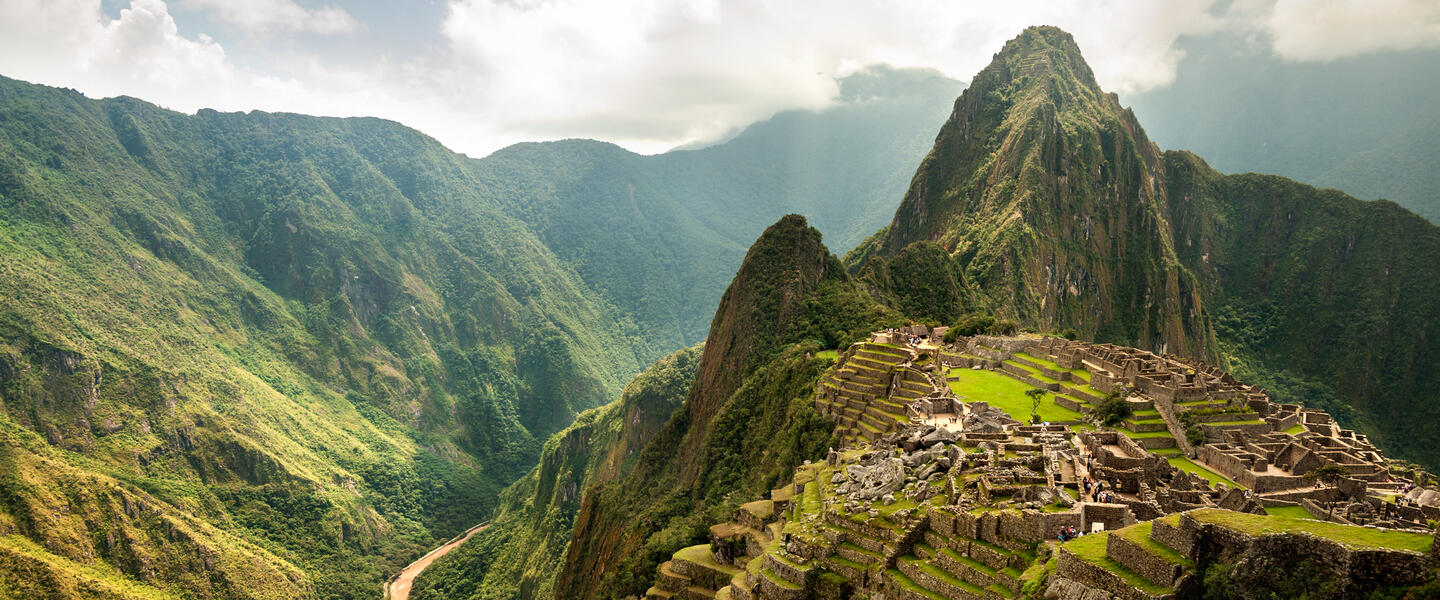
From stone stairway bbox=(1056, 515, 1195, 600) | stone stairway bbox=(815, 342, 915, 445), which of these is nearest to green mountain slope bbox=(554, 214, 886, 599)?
stone stairway bbox=(815, 342, 915, 445)

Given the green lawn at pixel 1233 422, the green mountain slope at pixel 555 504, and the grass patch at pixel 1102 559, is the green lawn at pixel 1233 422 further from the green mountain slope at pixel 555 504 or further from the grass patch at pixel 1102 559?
the green mountain slope at pixel 555 504

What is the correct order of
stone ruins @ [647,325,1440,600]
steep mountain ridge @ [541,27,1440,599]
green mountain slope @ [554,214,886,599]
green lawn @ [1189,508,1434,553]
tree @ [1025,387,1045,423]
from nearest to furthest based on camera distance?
green lawn @ [1189,508,1434,553]
stone ruins @ [647,325,1440,600]
tree @ [1025,387,1045,423]
green mountain slope @ [554,214,886,599]
steep mountain ridge @ [541,27,1440,599]

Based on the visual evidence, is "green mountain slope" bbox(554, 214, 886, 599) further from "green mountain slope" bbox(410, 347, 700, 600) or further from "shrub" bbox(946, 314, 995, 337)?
"green mountain slope" bbox(410, 347, 700, 600)

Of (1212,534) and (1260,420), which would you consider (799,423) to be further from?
(1212,534)

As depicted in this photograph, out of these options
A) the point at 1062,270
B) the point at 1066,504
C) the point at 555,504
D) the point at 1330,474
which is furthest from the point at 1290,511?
the point at 1062,270

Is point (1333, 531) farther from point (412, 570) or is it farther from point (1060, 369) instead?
point (412, 570)
